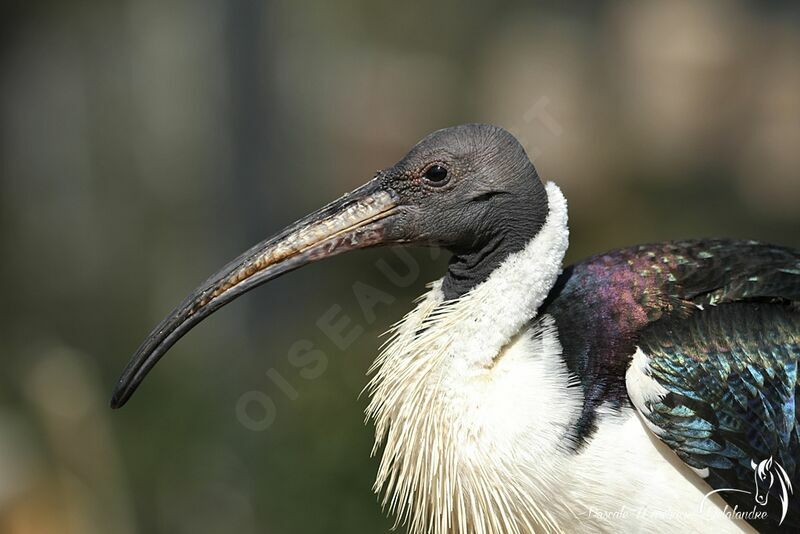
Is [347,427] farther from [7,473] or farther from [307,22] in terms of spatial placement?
[307,22]

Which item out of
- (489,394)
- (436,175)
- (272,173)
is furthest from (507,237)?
(272,173)

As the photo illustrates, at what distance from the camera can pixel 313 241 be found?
119 inches

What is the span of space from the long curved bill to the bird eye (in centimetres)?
13

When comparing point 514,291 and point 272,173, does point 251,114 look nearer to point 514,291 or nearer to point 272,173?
point 272,173

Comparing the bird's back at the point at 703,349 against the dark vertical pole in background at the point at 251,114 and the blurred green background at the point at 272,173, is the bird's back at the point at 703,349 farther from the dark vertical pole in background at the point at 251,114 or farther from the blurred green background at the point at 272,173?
the dark vertical pole in background at the point at 251,114

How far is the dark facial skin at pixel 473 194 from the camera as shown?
297 centimetres

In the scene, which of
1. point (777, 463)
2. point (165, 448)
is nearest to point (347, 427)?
point (165, 448)

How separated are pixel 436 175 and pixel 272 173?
13.6 ft

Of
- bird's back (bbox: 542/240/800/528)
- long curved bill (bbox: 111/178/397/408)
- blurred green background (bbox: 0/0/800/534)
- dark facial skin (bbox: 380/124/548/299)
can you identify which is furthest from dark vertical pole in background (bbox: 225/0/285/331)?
bird's back (bbox: 542/240/800/528)

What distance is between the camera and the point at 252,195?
22.1 feet

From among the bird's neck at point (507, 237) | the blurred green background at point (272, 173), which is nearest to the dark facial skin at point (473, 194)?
the bird's neck at point (507, 237)

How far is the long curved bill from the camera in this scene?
3.03 m

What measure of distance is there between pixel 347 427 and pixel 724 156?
5035 millimetres

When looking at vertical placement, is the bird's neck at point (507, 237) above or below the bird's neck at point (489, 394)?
above
